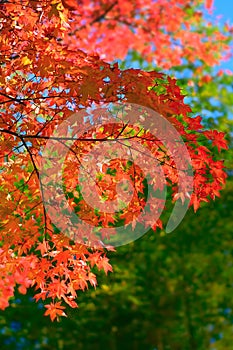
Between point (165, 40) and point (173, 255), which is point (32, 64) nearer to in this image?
point (173, 255)

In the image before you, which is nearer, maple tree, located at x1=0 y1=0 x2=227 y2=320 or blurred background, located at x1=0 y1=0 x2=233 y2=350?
maple tree, located at x1=0 y1=0 x2=227 y2=320

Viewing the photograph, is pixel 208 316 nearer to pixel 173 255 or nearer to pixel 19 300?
pixel 173 255

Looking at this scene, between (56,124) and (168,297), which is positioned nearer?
(56,124)

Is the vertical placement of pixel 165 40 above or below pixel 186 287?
above

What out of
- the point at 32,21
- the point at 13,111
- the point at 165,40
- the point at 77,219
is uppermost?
the point at 165,40

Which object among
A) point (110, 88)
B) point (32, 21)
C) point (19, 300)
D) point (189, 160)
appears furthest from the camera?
point (19, 300)

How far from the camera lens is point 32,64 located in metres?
3.80

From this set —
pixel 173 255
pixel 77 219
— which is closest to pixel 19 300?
pixel 173 255

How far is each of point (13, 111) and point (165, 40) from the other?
8910mm

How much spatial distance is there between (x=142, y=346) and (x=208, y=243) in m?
2.37

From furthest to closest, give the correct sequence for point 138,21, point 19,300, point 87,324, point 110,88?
point 138,21 < point 87,324 < point 19,300 < point 110,88

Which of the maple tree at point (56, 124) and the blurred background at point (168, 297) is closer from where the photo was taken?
the maple tree at point (56, 124)

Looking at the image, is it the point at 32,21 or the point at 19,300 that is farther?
the point at 19,300

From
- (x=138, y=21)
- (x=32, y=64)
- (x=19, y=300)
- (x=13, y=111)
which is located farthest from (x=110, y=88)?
(x=138, y=21)
